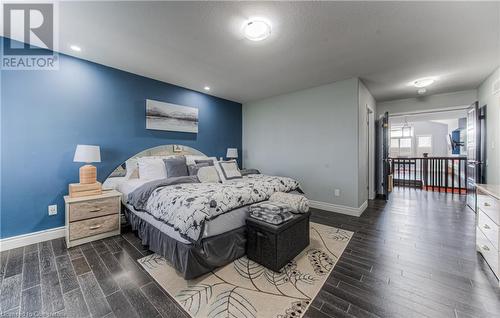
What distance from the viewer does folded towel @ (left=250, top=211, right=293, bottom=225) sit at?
6.80ft

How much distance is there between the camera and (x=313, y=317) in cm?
142

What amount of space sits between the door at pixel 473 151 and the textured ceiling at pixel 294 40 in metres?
0.79

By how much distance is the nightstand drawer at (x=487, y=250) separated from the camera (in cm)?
183

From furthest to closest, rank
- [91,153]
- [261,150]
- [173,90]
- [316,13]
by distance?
[261,150]
[173,90]
[91,153]
[316,13]

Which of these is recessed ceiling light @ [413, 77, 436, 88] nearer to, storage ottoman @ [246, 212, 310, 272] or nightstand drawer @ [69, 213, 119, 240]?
storage ottoman @ [246, 212, 310, 272]

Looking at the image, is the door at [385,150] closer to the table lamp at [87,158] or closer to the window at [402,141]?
the table lamp at [87,158]

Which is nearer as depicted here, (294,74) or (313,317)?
(313,317)

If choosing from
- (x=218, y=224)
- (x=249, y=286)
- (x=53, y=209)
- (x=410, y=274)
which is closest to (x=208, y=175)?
(x=218, y=224)

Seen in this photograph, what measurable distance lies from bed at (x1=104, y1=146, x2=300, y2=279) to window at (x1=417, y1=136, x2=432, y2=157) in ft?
39.9

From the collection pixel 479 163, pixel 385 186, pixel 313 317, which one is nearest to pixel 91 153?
pixel 313 317

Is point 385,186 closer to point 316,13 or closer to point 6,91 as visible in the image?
point 316,13

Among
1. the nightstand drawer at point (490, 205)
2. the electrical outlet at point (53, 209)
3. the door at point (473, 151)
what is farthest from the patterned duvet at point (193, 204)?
the door at point (473, 151)

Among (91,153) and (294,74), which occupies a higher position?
(294,74)

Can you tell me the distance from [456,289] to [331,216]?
6.49 feet
